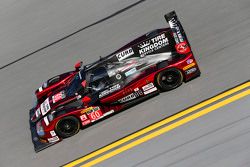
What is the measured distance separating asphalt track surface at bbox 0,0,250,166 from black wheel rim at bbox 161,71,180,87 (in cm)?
25

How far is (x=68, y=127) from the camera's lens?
1209 cm

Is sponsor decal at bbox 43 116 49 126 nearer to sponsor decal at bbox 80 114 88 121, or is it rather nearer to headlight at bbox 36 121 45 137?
headlight at bbox 36 121 45 137

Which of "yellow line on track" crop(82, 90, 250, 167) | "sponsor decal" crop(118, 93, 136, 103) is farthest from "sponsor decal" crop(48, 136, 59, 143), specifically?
Answer: "sponsor decal" crop(118, 93, 136, 103)

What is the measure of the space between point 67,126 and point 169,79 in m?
2.97

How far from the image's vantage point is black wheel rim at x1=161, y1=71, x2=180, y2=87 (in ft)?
38.9

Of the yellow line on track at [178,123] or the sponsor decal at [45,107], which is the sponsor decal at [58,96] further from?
the yellow line on track at [178,123]

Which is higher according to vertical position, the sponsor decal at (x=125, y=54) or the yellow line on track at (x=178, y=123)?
the sponsor decal at (x=125, y=54)

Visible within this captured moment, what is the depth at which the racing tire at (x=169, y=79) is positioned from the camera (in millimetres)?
11797

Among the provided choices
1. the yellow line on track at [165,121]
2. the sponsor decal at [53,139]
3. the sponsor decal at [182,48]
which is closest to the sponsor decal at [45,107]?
the sponsor decal at [53,139]

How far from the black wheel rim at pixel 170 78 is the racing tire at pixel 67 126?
8.30 ft

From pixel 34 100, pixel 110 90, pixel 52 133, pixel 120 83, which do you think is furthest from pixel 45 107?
pixel 120 83

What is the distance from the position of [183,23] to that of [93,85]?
3.72m

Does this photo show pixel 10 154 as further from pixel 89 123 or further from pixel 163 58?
pixel 163 58

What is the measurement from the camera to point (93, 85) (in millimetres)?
12148
